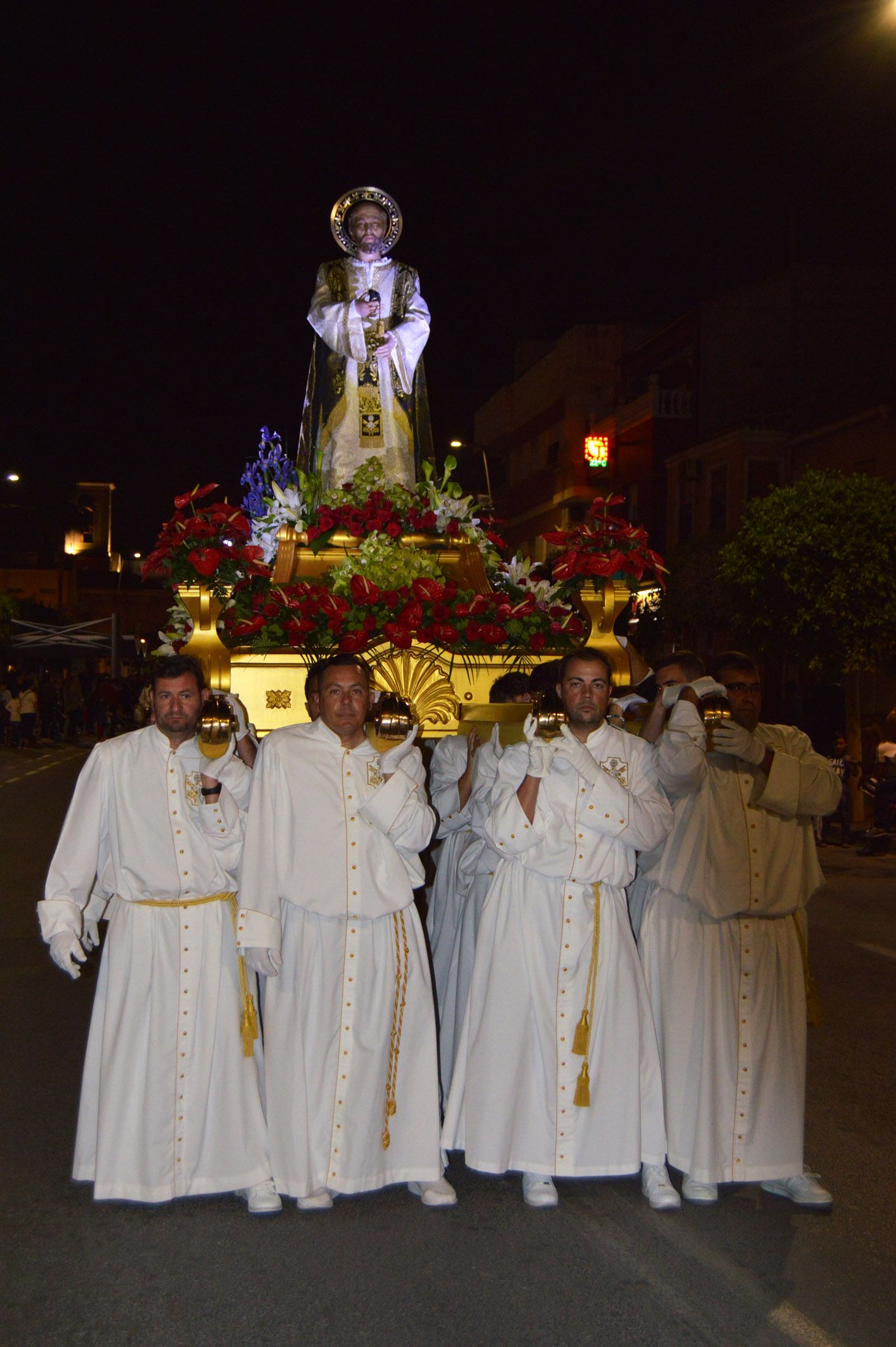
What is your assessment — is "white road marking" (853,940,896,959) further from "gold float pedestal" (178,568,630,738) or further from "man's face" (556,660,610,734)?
"man's face" (556,660,610,734)

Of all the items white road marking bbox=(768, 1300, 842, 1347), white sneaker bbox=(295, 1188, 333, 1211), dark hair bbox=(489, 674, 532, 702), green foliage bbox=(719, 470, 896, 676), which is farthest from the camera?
green foliage bbox=(719, 470, 896, 676)

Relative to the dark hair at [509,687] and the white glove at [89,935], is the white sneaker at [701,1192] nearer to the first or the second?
the dark hair at [509,687]

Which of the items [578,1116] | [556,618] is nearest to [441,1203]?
[578,1116]

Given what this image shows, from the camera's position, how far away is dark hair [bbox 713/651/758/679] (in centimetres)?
490

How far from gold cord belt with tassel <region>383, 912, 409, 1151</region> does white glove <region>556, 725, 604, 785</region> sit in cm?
79

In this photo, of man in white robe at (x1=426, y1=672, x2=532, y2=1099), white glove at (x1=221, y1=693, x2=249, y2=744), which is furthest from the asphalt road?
white glove at (x1=221, y1=693, x2=249, y2=744)

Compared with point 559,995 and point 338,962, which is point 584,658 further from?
point 338,962

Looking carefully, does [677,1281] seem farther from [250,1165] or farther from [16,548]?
[16,548]

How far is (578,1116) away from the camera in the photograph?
172 inches

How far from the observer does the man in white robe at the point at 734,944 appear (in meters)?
4.48

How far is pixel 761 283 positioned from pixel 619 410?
5227 mm

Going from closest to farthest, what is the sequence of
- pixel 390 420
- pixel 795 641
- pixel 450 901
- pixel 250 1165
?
1. pixel 250 1165
2. pixel 450 901
3. pixel 390 420
4. pixel 795 641

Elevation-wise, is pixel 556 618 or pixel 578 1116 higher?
pixel 556 618

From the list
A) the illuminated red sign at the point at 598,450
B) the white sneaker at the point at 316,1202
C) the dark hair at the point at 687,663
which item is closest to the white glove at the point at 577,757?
the dark hair at the point at 687,663
